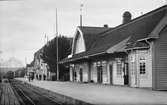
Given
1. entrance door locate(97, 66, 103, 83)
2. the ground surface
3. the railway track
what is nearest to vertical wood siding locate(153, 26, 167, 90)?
the ground surface

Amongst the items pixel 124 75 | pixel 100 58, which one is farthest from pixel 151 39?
pixel 100 58

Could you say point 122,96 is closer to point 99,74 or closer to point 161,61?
point 161,61

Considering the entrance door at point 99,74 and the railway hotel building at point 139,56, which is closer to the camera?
the railway hotel building at point 139,56

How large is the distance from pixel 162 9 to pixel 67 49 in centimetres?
3666

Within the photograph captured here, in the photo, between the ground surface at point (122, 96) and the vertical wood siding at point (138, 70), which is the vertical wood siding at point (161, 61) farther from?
the ground surface at point (122, 96)

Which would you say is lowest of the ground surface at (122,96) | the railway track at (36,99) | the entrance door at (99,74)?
the railway track at (36,99)

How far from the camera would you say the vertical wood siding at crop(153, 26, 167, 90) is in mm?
22703

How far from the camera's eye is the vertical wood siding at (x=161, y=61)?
Result: 22703mm

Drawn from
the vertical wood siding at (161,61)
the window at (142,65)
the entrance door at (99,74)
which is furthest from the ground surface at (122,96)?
the entrance door at (99,74)

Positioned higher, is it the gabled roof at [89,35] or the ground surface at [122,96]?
the gabled roof at [89,35]

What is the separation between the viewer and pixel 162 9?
994 inches

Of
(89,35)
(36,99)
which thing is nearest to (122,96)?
(36,99)

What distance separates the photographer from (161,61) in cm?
2294

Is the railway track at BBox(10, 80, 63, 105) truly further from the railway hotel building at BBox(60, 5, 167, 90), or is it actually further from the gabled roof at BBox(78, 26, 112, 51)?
the gabled roof at BBox(78, 26, 112, 51)
